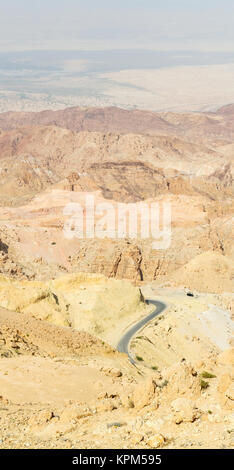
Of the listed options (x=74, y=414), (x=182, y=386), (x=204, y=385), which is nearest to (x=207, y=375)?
(x=204, y=385)

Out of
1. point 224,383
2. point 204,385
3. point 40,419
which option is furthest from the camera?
point 40,419

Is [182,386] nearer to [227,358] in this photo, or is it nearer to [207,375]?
[207,375]

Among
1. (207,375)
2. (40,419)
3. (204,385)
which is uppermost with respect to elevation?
(204,385)

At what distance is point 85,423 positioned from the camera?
17.7m

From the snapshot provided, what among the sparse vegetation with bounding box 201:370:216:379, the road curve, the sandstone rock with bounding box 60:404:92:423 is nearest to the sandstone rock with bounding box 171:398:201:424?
the sparse vegetation with bounding box 201:370:216:379

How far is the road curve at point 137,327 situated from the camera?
150 ft

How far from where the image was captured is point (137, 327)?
5191cm

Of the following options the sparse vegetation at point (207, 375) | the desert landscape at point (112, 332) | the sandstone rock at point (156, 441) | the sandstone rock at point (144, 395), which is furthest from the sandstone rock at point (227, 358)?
the sandstone rock at point (156, 441)

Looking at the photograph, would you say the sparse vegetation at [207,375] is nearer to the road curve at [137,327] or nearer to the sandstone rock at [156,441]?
the sandstone rock at [156,441]

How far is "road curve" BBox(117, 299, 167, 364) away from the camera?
150 feet

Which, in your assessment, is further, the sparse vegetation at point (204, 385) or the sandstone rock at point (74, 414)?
the sparse vegetation at point (204, 385)

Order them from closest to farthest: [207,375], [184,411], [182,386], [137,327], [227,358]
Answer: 1. [184,411]
2. [182,386]
3. [207,375]
4. [227,358]
5. [137,327]

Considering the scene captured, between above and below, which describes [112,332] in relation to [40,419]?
below
